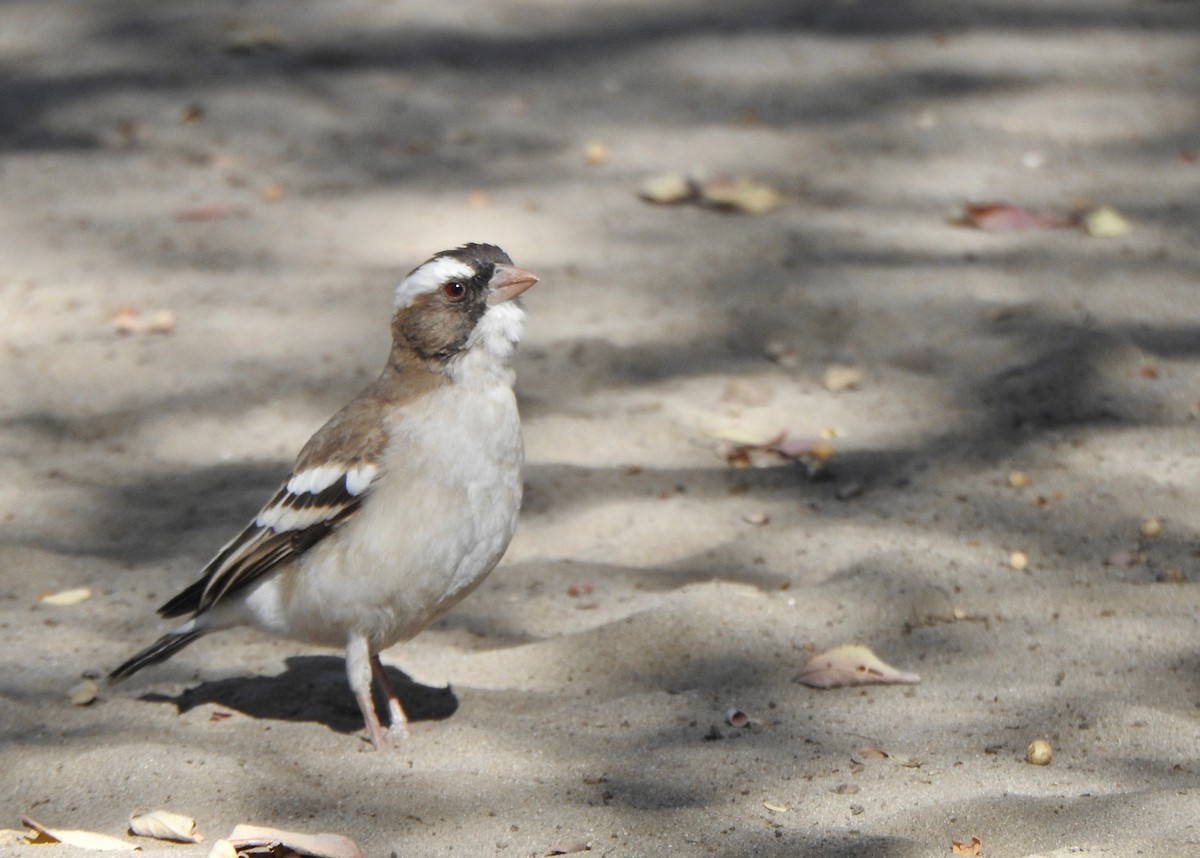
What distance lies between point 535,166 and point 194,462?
10.3ft

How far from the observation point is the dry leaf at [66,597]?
514 cm

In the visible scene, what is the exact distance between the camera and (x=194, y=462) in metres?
6.10

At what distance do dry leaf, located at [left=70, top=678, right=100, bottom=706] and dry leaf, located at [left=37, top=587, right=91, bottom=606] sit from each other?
1.96 ft

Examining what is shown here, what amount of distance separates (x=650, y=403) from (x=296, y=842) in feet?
10.6

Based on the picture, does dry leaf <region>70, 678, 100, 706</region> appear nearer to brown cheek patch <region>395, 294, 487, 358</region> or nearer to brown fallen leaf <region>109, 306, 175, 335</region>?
brown cheek patch <region>395, 294, 487, 358</region>

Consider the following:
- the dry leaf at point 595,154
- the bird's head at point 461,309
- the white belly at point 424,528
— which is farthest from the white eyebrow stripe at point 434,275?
the dry leaf at point 595,154

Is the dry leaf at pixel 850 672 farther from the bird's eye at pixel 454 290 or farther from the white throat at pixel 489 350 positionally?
the bird's eye at pixel 454 290

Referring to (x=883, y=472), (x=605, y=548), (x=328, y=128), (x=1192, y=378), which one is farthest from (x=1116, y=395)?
(x=328, y=128)

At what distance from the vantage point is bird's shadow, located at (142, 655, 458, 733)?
15.1 feet

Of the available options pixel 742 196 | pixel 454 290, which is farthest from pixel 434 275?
pixel 742 196

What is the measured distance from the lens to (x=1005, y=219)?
303 inches

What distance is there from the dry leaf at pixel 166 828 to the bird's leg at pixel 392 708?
0.82m

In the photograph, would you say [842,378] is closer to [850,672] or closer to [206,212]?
[850,672]

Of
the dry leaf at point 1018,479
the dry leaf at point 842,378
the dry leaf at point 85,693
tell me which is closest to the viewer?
the dry leaf at point 85,693
